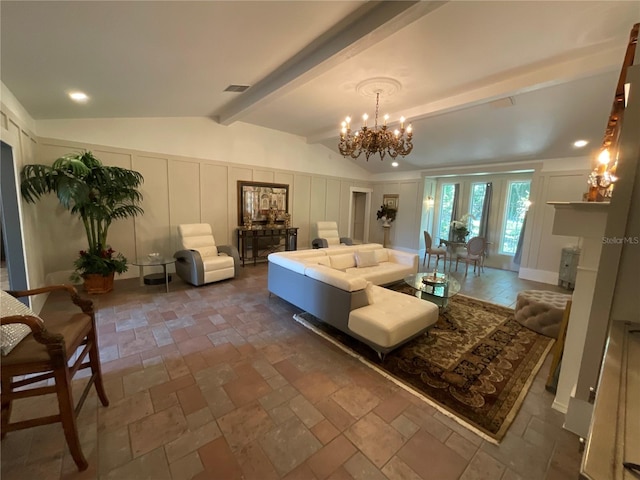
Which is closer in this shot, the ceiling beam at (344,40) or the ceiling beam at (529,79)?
the ceiling beam at (344,40)

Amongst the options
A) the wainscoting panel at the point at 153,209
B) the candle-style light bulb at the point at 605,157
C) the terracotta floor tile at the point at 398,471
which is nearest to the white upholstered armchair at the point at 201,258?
the wainscoting panel at the point at 153,209

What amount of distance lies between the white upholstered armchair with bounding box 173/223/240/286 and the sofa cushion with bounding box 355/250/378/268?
2183mm

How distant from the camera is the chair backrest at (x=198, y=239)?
4512 mm

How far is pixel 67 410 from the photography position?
126 cm

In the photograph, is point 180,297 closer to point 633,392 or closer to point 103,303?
point 103,303

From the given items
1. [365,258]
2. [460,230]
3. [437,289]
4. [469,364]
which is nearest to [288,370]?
[469,364]

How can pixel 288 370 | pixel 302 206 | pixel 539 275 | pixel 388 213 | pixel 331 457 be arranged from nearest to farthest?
pixel 331 457 < pixel 288 370 < pixel 539 275 < pixel 302 206 < pixel 388 213

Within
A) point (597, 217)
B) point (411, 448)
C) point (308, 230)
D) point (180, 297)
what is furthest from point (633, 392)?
point (308, 230)

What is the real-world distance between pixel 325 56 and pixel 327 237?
182 inches

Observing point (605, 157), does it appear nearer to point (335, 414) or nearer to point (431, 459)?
point (431, 459)

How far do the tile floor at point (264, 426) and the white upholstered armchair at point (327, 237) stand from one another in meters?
3.92

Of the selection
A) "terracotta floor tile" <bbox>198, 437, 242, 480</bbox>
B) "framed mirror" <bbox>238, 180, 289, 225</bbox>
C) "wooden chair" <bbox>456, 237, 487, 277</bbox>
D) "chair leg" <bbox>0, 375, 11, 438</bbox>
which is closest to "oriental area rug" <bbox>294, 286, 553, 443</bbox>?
"terracotta floor tile" <bbox>198, 437, 242, 480</bbox>

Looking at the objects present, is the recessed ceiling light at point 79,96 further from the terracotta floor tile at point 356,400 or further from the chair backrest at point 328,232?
the chair backrest at point 328,232

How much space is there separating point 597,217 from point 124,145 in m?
5.91
